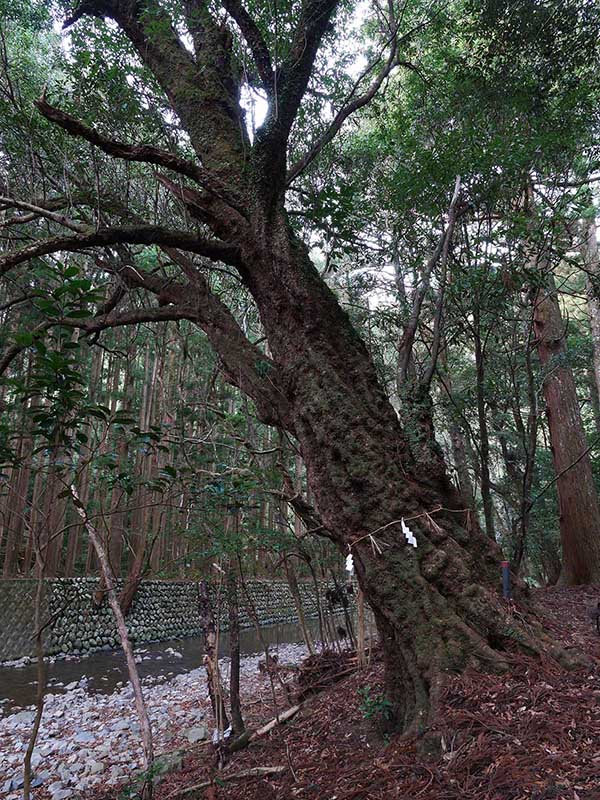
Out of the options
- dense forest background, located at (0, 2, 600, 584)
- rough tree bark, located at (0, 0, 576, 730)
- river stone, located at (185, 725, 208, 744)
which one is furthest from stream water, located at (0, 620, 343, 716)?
rough tree bark, located at (0, 0, 576, 730)

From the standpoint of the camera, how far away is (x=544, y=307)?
29.2 feet

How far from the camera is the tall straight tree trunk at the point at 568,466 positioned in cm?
810

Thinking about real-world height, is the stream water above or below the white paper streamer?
below

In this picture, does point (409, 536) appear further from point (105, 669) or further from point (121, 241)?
point (105, 669)

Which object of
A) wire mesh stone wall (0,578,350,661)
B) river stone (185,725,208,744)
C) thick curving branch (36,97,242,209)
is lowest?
river stone (185,725,208,744)

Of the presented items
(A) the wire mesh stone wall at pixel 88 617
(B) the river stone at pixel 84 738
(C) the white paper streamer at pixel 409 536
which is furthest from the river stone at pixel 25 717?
(C) the white paper streamer at pixel 409 536

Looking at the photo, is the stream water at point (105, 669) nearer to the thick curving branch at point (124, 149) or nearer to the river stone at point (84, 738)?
the river stone at point (84, 738)

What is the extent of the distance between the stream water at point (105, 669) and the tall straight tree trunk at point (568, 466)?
4.84 meters

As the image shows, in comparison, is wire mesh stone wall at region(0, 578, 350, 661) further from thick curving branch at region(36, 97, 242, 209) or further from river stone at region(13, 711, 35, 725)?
thick curving branch at region(36, 97, 242, 209)

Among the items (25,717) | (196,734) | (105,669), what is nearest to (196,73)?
(196,734)

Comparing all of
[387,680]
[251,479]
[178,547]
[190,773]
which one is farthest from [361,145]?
[178,547]

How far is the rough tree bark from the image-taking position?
102 inches

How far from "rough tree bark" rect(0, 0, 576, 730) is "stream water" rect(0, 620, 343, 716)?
5.07 m

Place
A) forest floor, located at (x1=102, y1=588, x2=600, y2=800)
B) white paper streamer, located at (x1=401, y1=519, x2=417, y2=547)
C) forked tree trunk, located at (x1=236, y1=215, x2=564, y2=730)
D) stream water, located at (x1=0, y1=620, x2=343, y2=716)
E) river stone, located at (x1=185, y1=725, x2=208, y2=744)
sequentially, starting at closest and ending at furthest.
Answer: forest floor, located at (x1=102, y1=588, x2=600, y2=800), forked tree trunk, located at (x1=236, y1=215, x2=564, y2=730), white paper streamer, located at (x1=401, y1=519, x2=417, y2=547), river stone, located at (x1=185, y1=725, x2=208, y2=744), stream water, located at (x1=0, y1=620, x2=343, y2=716)
